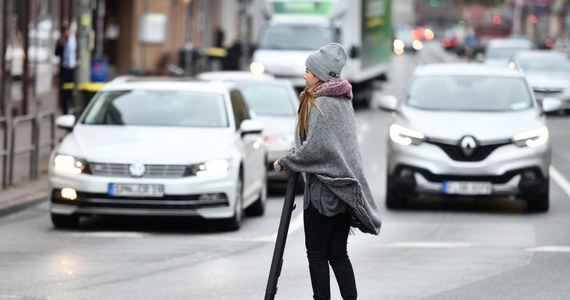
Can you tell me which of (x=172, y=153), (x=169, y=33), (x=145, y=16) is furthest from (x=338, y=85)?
(x=169, y=33)

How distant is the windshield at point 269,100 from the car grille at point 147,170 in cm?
576

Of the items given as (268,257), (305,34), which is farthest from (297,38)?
(268,257)

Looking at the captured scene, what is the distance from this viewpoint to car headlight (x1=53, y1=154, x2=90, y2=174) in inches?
547

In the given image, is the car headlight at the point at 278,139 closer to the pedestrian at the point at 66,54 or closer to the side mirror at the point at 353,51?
the pedestrian at the point at 66,54

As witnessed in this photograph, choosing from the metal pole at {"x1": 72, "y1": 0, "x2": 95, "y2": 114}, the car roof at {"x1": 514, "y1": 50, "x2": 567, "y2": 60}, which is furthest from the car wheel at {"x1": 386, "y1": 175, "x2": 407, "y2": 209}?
the car roof at {"x1": 514, "y1": 50, "x2": 567, "y2": 60}

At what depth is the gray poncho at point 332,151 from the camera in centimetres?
815

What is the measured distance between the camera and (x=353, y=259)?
12430mm

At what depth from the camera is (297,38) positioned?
36.8m

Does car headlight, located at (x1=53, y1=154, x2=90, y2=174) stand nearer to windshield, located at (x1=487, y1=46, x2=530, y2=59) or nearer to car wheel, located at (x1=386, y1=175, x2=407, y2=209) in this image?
car wheel, located at (x1=386, y1=175, x2=407, y2=209)

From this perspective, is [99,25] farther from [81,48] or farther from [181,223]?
[181,223]

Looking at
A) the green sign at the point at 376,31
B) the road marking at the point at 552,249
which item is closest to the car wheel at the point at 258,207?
the road marking at the point at 552,249

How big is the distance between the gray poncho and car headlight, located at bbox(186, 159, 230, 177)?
574 cm

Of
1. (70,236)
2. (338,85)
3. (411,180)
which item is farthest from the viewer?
(411,180)

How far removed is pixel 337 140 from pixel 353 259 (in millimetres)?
4353
